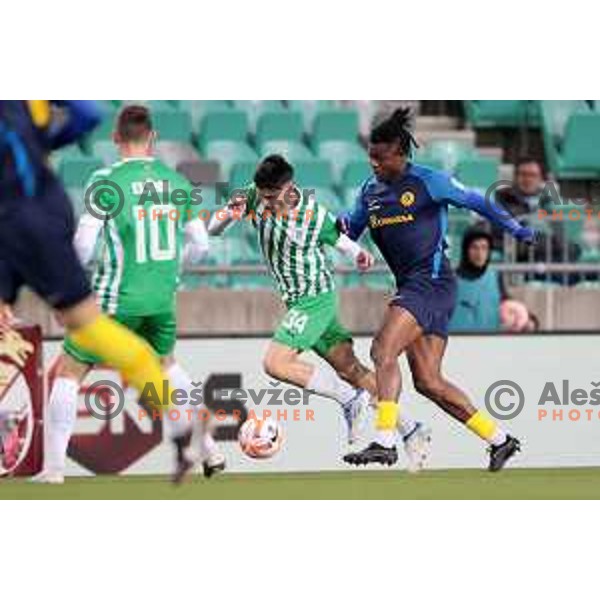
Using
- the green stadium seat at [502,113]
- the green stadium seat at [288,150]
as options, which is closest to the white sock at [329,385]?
the green stadium seat at [288,150]

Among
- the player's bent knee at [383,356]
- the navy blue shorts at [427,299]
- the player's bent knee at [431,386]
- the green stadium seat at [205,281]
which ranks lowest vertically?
the player's bent knee at [431,386]

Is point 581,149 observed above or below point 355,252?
above

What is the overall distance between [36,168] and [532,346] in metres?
5.35

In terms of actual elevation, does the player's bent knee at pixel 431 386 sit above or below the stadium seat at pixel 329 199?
below

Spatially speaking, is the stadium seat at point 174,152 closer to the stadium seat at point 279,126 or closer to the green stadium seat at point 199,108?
the green stadium seat at point 199,108

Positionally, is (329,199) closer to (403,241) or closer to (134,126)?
(403,241)

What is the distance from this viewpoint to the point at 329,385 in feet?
49.5

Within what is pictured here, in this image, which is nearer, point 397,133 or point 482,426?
point 397,133

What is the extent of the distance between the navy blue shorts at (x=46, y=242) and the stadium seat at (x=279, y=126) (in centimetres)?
733

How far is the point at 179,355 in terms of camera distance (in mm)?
15688

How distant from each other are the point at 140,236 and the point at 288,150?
14.8 feet

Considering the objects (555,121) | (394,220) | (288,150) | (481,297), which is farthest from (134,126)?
(555,121)

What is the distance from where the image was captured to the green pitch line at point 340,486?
14.4m

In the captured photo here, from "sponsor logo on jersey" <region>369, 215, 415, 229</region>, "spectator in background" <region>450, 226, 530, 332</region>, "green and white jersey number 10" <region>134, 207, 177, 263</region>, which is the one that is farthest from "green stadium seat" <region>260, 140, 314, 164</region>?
"green and white jersey number 10" <region>134, 207, 177, 263</region>
